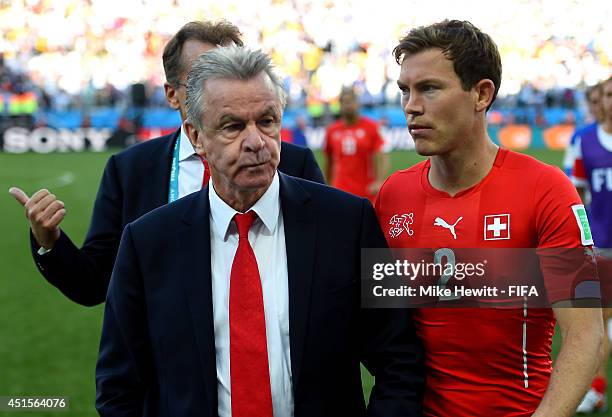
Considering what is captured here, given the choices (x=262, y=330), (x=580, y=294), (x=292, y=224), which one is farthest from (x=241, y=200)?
(x=580, y=294)

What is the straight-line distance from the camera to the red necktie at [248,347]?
2.22m

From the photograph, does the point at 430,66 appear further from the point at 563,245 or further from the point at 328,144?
the point at 328,144

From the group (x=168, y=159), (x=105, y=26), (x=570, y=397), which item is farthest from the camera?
(x=105, y=26)

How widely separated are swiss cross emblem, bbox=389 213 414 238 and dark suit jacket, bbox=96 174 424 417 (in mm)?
176

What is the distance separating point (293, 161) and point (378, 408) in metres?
1.11

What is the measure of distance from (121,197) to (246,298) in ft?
3.29

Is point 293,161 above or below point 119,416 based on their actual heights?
above

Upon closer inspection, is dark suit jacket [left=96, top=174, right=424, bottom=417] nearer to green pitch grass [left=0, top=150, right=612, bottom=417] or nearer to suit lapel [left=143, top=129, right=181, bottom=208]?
suit lapel [left=143, top=129, right=181, bottom=208]

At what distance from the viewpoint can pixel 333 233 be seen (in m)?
2.37

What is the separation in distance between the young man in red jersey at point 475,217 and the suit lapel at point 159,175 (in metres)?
0.84

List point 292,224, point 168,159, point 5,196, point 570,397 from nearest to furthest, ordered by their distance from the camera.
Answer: point 570,397
point 292,224
point 168,159
point 5,196

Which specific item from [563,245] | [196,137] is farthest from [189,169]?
[563,245]

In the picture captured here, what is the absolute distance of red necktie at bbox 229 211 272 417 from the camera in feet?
7.30

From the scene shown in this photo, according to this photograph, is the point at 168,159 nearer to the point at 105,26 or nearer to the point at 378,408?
the point at 378,408
